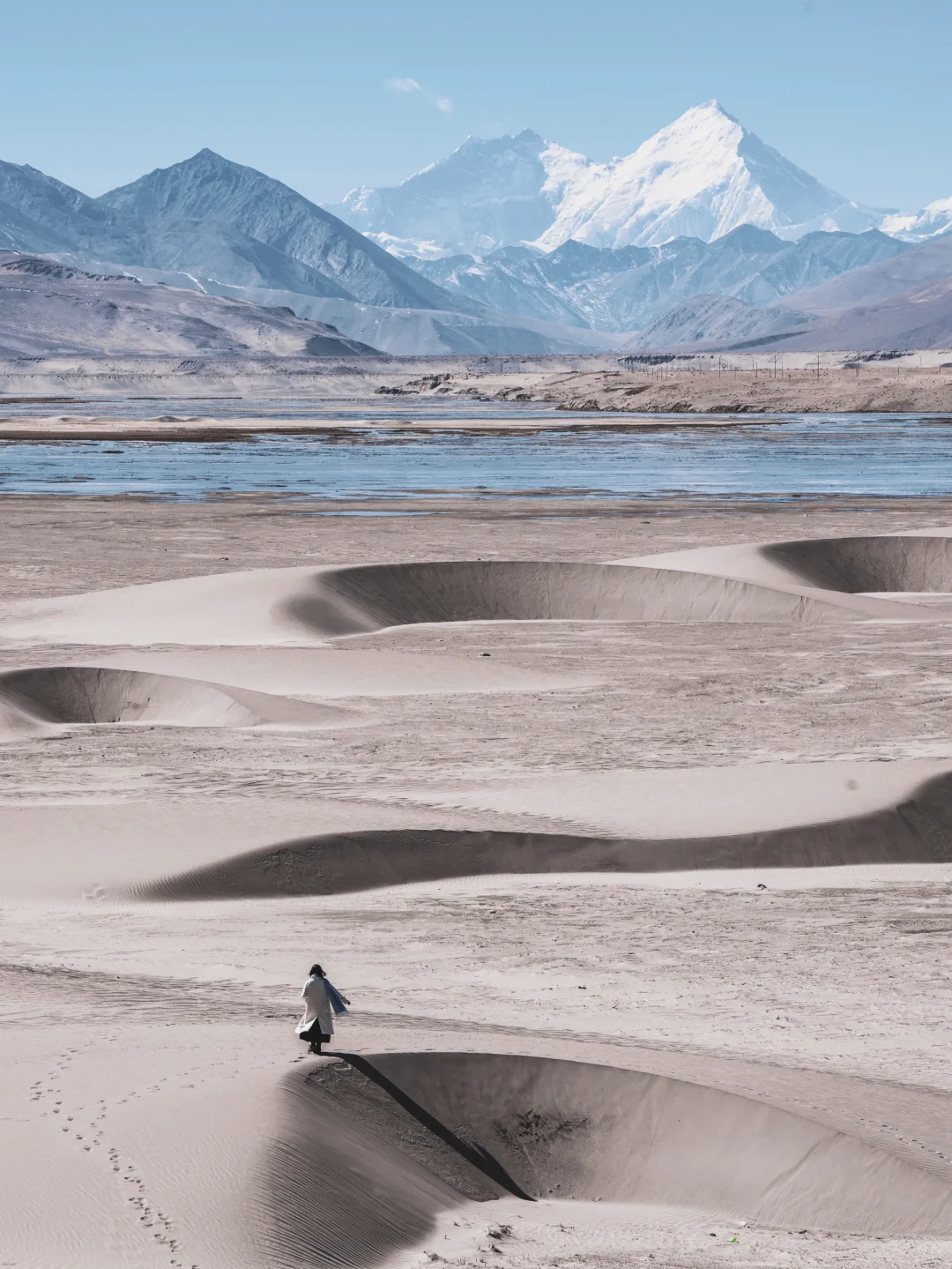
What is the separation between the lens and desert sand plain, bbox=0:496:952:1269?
7.51m

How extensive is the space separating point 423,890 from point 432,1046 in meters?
4.53

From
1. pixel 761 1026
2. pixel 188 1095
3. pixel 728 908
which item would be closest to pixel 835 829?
pixel 728 908

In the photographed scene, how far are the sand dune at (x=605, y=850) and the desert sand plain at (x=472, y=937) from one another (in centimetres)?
3

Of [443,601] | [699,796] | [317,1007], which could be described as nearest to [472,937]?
[317,1007]

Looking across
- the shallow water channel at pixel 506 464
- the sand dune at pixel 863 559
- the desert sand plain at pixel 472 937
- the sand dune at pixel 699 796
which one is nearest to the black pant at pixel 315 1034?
the desert sand plain at pixel 472 937

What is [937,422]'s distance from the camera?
110250mm

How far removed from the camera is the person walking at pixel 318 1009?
8242mm

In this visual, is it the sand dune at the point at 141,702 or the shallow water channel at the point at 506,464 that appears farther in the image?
the shallow water channel at the point at 506,464

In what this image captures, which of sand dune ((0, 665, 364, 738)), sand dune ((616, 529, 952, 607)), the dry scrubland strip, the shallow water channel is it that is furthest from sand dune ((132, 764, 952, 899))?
the dry scrubland strip

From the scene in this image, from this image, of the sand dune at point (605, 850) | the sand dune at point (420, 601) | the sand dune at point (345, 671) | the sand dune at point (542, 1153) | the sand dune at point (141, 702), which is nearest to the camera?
the sand dune at point (542, 1153)

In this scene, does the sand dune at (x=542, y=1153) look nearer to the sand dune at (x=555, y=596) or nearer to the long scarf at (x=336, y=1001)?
the long scarf at (x=336, y=1001)

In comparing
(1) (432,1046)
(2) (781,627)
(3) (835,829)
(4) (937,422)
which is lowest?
(1) (432,1046)

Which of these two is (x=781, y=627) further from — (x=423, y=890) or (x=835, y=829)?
(x=423, y=890)

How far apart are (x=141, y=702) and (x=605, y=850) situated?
831 centimetres
